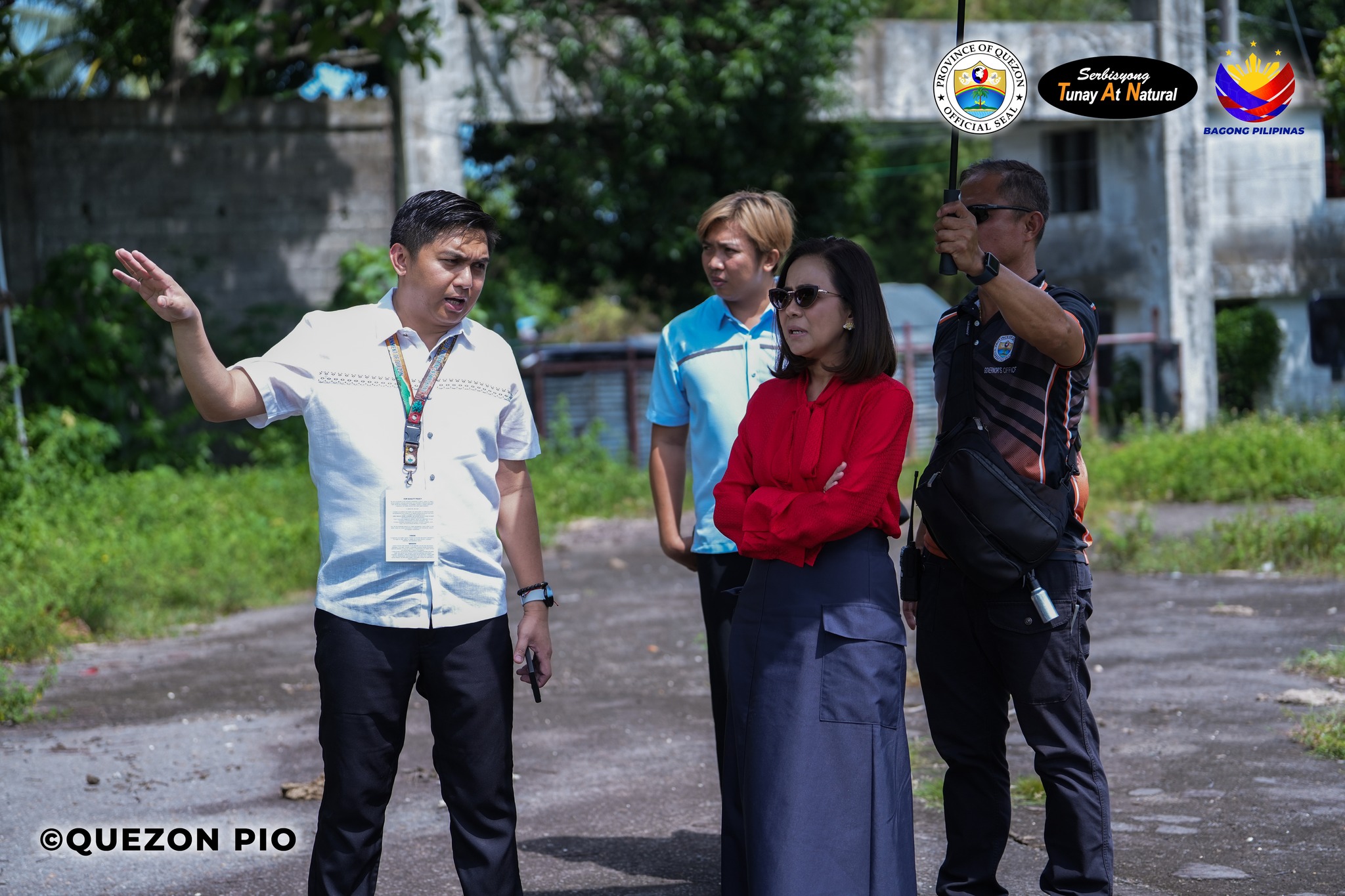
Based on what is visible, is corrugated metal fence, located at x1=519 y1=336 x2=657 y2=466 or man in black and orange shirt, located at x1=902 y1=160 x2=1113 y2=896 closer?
man in black and orange shirt, located at x1=902 y1=160 x2=1113 y2=896

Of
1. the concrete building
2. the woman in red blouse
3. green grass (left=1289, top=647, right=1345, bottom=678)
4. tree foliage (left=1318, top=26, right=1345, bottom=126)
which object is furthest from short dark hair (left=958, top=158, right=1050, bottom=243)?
tree foliage (left=1318, top=26, right=1345, bottom=126)

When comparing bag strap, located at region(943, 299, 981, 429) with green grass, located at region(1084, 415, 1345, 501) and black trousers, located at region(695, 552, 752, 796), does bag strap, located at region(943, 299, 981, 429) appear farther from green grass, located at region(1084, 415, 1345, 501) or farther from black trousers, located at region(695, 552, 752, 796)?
green grass, located at region(1084, 415, 1345, 501)

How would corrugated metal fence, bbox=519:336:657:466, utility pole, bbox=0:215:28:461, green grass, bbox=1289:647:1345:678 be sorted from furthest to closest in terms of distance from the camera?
corrugated metal fence, bbox=519:336:657:466 < utility pole, bbox=0:215:28:461 < green grass, bbox=1289:647:1345:678

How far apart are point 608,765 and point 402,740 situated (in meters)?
2.18

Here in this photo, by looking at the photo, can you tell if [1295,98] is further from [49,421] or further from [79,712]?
Result: [79,712]

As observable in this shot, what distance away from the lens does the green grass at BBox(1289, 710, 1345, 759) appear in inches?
200

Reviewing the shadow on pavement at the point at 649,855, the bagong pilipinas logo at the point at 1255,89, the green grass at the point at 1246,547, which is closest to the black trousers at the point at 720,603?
the shadow on pavement at the point at 649,855

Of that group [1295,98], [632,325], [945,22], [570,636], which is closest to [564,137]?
[945,22]

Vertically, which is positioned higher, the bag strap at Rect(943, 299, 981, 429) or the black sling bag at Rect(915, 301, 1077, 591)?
the bag strap at Rect(943, 299, 981, 429)

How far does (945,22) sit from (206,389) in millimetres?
15190

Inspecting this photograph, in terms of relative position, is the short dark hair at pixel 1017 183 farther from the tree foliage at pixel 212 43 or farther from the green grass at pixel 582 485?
the tree foliage at pixel 212 43

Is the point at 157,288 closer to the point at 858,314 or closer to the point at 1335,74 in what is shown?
the point at 858,314

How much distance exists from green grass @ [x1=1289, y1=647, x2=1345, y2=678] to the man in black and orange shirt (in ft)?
11.1

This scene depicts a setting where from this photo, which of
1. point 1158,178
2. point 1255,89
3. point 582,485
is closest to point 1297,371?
point 1158,178
